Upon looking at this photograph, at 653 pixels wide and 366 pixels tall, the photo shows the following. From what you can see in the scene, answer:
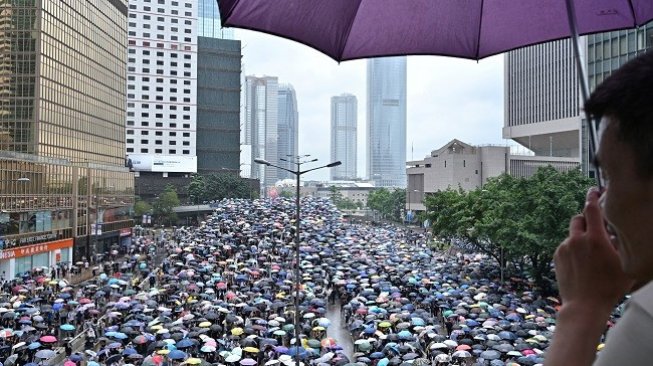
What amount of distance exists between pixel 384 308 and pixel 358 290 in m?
3.38

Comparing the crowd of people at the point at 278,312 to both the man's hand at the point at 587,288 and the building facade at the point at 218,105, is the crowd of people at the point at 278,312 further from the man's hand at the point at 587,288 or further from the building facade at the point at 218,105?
the building facade at the point at 218,105

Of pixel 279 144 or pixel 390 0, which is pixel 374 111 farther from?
pixel 390 0

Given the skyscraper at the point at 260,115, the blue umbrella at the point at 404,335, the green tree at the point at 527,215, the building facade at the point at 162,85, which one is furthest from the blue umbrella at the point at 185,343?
the skyscraper at the point at 260,115

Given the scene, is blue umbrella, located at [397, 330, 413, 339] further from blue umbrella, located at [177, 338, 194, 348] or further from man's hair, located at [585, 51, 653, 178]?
man's hair, located at [585, 51, 653, 178]

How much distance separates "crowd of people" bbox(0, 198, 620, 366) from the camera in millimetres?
13961

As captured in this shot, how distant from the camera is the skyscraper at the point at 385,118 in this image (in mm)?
190250

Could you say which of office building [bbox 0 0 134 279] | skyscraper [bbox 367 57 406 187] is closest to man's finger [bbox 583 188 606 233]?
office building [bbox 0 0 134 279]

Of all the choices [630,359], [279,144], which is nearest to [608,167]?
[630,359]

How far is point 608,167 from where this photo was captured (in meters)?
0.89

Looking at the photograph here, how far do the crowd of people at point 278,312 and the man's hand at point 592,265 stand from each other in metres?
12.0

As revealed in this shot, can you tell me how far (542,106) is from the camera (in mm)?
71312

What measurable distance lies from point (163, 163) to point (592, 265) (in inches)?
3112

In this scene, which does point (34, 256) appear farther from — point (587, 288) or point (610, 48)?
point (610, 48)

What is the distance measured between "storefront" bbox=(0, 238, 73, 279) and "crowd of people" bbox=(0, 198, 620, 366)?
235 cm
